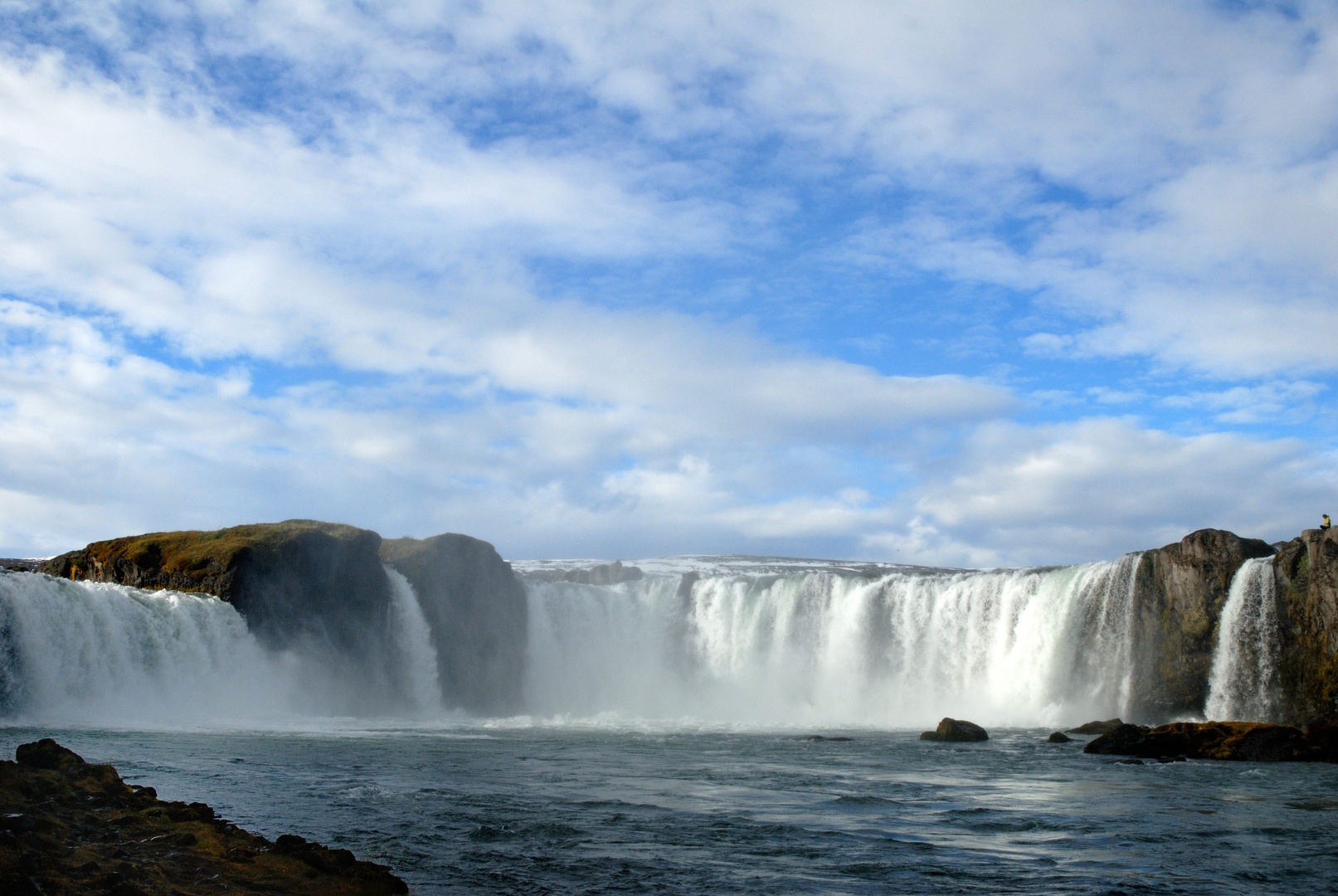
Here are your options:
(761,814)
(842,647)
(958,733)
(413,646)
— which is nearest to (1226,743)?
(958,733)

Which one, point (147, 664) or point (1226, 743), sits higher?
point (1226, 743)

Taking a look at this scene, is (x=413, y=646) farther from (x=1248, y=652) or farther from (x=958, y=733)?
(x=1248, y=652)

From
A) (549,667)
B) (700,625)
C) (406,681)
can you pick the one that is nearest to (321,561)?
(406,681)

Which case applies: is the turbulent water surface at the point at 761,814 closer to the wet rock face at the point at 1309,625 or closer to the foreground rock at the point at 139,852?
the foreground rock at the point at 139,852

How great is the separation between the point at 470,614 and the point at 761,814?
1397 inches

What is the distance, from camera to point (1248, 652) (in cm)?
3259

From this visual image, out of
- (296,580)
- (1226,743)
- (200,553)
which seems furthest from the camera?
(296,580)

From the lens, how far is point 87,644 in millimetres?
30766

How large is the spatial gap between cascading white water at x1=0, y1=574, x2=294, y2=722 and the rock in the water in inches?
957

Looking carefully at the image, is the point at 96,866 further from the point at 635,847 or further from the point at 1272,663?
the point at 1272,663

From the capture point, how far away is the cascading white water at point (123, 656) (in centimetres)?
2920

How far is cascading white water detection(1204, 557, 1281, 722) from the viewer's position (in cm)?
3194

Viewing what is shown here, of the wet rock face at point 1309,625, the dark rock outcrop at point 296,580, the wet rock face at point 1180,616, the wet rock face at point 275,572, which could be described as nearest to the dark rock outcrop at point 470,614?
the dark rock outcrop at point 296,580

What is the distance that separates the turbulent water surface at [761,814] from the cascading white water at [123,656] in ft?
20.4
